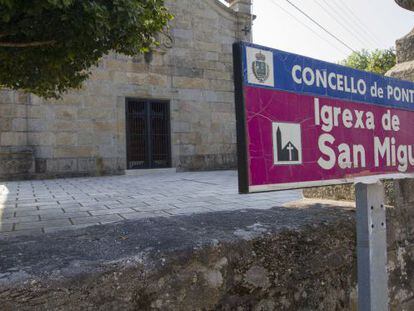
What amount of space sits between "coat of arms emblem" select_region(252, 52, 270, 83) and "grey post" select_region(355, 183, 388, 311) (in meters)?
0.58

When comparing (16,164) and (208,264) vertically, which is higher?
(16,164)

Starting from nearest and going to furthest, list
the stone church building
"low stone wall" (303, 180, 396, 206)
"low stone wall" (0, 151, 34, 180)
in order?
"low stone wall" (303, 180, 396, 206) → "low stone wall" (0, 151, 34, 180) → the stone church building

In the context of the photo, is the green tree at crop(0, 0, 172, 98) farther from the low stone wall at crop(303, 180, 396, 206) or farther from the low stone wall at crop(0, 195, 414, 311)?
the low stone wall at crop(303, 180, 396, 206)

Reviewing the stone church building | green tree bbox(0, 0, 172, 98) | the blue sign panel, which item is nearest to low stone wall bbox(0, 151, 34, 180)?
the stone church building

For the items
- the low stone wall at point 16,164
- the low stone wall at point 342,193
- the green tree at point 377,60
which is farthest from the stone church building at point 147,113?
the green tree at point 377,60

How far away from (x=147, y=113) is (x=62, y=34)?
823 centimetres

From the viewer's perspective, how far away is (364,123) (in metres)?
1.52

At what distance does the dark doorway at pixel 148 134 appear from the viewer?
35.3 feet

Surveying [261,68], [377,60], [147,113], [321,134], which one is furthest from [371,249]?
[377,60]

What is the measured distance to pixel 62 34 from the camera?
2.83 metres

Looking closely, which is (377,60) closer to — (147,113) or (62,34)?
(147,113)

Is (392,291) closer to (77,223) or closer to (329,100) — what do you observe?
(329,100)

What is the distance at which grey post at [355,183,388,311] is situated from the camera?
4.41 ft

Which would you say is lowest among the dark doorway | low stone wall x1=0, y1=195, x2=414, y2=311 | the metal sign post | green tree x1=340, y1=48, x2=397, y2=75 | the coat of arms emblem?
low stone wall x1=0, y1=195, x2=414, y2=311
